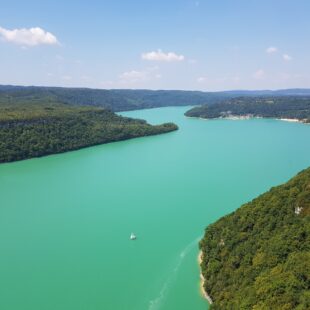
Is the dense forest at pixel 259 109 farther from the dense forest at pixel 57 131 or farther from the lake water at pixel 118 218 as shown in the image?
the lake water at pixel 118 218

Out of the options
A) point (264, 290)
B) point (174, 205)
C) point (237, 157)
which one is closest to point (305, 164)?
point (237, 157)

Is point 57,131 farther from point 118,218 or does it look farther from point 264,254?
point 264,254

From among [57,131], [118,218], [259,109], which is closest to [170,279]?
[118,218]

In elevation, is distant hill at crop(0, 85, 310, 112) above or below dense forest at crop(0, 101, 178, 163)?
above

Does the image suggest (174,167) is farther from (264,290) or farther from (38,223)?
(264,290)

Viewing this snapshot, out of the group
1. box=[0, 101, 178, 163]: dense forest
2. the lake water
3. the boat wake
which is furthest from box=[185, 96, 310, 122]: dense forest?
the boat wake

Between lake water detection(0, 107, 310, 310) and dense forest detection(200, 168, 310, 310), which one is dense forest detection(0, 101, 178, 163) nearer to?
lake water detection(0, 107, 310, 310)

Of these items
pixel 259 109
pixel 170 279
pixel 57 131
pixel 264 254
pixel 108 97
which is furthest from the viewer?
pixel 108 97
